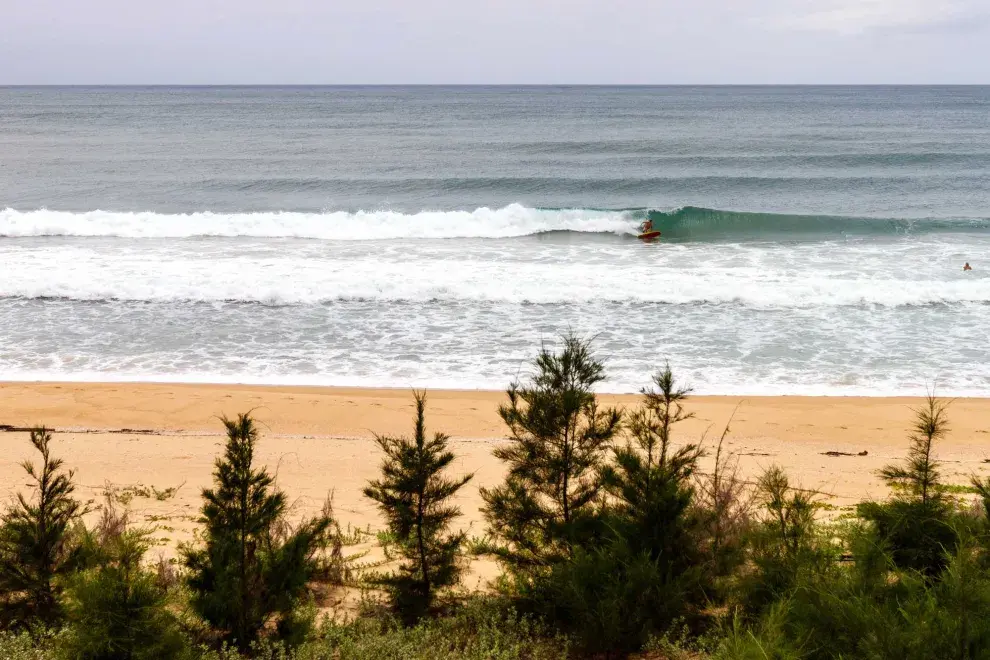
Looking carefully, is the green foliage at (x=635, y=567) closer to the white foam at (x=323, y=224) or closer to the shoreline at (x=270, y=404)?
the shoreline at (x=270, y=404)

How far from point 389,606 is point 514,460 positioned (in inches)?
61.4

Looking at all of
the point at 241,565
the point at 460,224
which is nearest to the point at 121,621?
the point at 241,565

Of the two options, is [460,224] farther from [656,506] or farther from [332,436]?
[656,506]

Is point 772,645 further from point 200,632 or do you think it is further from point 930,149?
Answer: point 930,149

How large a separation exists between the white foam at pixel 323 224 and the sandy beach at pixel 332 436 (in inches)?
583

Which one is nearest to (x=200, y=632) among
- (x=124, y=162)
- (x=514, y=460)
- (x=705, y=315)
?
(x=514, y=460)

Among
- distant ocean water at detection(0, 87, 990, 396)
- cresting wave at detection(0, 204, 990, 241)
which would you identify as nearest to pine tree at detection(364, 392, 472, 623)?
distant ocean water at detection(0, 87, 990, 396)

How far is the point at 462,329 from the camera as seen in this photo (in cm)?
1708

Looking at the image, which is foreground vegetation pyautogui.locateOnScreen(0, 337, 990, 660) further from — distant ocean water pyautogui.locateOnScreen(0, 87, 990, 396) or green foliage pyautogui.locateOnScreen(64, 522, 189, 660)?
distant ocean water pyautogui.locateOnScreen(0, 87, 990, 396)

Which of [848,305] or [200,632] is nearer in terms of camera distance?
[200,632]

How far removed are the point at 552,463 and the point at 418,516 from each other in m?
1.14

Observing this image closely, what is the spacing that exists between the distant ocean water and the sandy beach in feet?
3.03

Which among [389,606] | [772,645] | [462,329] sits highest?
[462,329]

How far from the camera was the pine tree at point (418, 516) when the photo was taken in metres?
6.36
